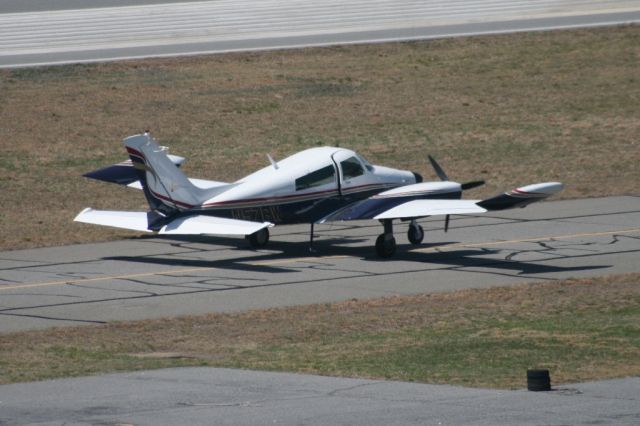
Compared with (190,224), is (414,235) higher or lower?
lower

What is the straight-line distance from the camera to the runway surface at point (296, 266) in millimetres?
23062

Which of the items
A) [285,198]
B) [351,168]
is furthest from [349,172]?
[285,198]

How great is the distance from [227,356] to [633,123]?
31.4 metres

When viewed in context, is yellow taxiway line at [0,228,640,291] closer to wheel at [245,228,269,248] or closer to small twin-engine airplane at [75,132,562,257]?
small twin-engine airplane at [75,132,562,257]

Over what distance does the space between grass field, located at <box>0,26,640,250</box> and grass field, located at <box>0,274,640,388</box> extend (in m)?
12.3

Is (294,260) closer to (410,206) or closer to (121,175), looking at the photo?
(410,206)

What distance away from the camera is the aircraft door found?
28.4 m

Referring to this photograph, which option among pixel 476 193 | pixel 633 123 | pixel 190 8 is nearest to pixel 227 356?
pixel 476 193

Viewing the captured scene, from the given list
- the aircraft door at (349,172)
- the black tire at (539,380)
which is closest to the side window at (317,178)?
the aircraft door at (349,172)

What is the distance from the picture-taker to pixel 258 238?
95.0ft

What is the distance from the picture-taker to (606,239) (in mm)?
28922

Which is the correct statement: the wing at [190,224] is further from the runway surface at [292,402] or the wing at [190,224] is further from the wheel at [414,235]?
the runway surface at [292,402]

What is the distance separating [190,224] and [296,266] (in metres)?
2.35

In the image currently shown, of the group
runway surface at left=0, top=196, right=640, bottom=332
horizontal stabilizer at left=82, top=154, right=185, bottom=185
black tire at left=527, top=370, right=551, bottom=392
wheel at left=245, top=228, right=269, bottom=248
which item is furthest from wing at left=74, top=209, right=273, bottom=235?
black tire at left=527, top=370, right=551, bottom=392
